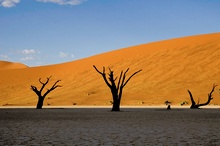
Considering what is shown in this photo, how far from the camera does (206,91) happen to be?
51.4 metres

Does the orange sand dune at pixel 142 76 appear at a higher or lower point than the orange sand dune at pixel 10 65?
lower

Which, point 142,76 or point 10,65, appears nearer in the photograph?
point 142,76

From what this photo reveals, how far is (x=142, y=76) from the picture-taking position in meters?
64.1

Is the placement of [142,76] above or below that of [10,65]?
below

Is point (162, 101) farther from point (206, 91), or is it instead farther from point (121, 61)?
point (121, 61)

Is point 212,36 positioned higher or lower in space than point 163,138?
higher

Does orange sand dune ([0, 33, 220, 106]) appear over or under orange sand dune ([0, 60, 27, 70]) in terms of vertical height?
under

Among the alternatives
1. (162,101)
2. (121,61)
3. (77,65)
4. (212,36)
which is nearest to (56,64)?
(77,65)

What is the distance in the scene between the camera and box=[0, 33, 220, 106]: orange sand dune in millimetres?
53125

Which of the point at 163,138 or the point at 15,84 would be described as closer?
the point at 163,138

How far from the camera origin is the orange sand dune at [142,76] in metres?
53.1

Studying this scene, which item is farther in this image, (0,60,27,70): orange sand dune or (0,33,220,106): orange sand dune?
(0,60,27,70): orange sand dune

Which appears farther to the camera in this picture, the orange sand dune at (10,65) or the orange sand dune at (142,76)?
the orange sand dune at (10,65)

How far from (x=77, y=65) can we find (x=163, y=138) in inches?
3047
